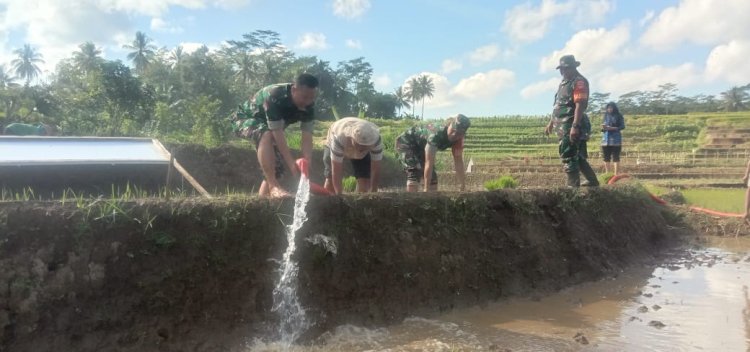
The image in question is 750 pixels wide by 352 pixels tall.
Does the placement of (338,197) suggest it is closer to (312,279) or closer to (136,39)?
(312,279)

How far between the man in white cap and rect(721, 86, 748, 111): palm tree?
213ft

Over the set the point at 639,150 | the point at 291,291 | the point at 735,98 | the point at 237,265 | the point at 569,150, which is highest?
the point at 735,98

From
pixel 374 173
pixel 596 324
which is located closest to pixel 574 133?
pixel 374 173

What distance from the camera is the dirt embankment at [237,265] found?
3.07 metres

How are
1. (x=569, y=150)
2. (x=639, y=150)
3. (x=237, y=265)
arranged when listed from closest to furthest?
1. (x=237, y=265)
2. (x=569, y=150)
3. (x=639, y=150)

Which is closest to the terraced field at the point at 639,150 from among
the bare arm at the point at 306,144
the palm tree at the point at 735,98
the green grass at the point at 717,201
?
the green grass at the point at 717,201

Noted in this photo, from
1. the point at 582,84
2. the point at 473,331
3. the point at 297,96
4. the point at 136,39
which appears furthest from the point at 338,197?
the point at 136,39

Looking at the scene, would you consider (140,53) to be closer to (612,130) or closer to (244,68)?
(244,68)

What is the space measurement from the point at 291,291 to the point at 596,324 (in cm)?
230

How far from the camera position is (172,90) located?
134ft

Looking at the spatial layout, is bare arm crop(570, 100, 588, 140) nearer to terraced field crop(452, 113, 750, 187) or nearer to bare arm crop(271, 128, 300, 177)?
bare arm crop(271, 128, 300, 177)

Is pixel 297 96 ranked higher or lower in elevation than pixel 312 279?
higher

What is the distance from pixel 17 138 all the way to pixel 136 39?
56.1 m

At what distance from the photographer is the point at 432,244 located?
4.50m
